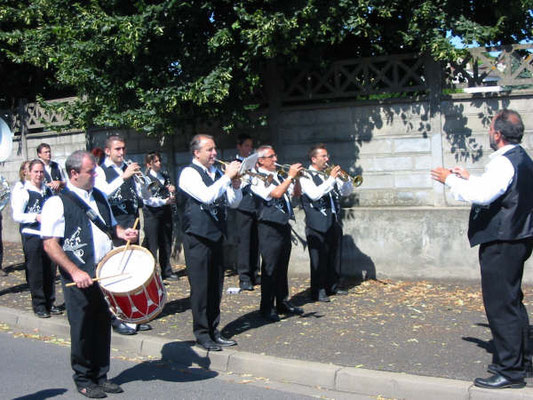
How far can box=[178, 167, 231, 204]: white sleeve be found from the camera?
6570mm

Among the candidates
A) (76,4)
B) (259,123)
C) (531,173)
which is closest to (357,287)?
(259,123)

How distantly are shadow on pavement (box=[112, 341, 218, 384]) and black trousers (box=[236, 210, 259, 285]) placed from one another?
266cm

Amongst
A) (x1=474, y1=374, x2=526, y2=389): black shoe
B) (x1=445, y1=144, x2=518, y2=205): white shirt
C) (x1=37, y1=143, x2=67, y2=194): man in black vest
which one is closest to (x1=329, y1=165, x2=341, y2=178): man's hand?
(x1=445, y1=144, x2=518, y2=205): white shirt

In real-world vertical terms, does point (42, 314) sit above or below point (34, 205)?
below

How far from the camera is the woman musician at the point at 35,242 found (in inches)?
344

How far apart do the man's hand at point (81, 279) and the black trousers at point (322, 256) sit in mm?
3784

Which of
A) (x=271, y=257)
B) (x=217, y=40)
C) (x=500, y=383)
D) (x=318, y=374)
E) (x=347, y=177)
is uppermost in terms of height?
(x=217, y=40)

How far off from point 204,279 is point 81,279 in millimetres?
1581

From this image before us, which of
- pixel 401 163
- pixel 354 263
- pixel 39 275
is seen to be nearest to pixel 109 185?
pixel 39 275

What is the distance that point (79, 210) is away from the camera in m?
5.64

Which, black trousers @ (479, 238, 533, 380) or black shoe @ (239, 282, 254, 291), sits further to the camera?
black shoe @ (239, 282, 254, 291)

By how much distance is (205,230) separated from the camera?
6.72 metres

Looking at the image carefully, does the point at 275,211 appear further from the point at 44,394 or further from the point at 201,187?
the point at 44,394

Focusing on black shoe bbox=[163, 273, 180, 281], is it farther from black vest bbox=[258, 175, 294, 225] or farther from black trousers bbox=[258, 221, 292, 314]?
black vest bbox=[258, 175, 294, 225]
